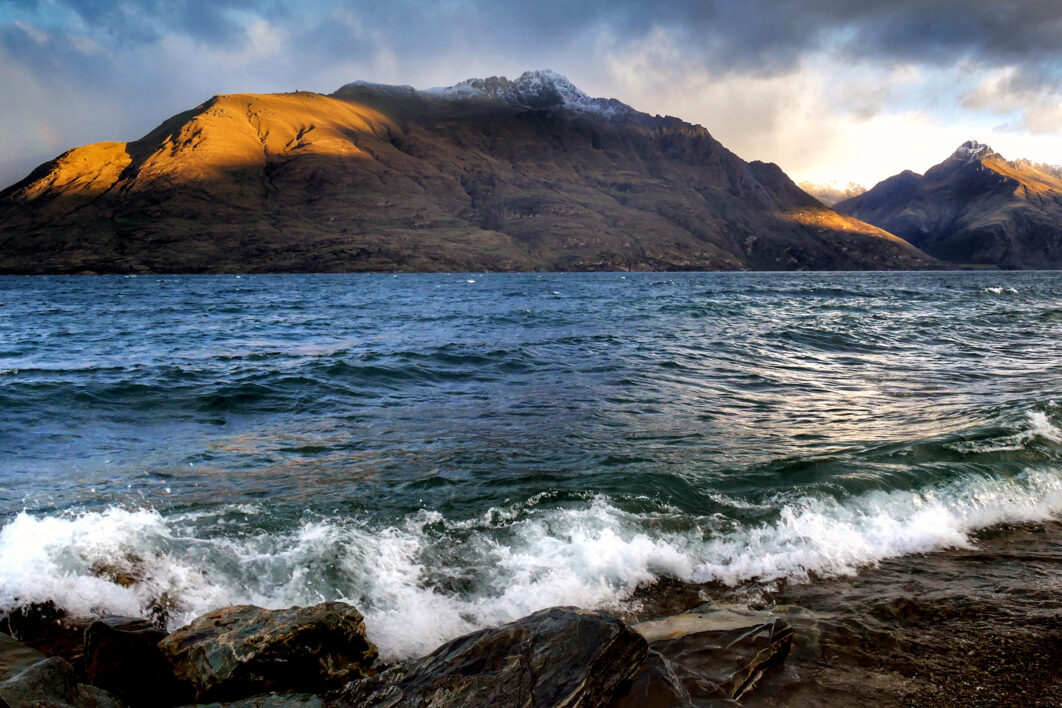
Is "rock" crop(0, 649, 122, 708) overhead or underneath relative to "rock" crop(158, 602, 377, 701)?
overhead

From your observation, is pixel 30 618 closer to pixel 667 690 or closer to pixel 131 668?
pixel 131 668

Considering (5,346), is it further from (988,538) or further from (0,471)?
(988,538)

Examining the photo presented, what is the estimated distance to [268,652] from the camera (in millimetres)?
5129

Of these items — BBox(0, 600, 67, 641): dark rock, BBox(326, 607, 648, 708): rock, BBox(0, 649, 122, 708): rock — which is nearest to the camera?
BBox(0, 649, 122, 708): rock

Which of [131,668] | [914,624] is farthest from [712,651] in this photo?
[131,668]

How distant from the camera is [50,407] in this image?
16656 millimetres

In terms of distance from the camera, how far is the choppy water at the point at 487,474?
7.33 m

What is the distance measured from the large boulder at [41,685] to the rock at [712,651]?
4.10m

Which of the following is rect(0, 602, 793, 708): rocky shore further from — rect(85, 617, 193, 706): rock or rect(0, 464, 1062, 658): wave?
rect(0, 464, 1062, 658): wave

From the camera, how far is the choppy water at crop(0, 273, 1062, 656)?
7.33 metres

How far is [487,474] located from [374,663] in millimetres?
5178

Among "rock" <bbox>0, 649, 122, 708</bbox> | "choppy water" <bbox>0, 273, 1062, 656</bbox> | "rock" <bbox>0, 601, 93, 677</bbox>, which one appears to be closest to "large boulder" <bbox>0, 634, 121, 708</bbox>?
"rock" <bbox>0, 649, 122, 708</bbox>

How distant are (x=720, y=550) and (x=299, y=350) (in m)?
24.7

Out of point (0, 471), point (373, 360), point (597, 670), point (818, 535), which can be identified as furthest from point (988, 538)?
point (373, 360)
